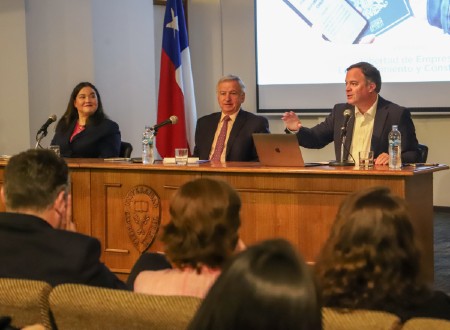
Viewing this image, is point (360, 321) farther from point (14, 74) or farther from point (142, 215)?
point (14, 74)

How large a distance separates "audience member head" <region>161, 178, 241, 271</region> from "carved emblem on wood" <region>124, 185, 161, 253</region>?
2.68 m

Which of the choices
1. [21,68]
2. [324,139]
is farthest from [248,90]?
[324,139]

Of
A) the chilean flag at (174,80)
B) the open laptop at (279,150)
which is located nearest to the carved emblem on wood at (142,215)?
the open laptop at (279,150)

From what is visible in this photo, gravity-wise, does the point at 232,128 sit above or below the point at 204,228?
above

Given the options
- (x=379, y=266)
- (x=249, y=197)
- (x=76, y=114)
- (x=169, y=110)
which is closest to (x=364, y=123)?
(x=249, y=197)

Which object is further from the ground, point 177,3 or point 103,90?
point 177,3

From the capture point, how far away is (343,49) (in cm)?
812

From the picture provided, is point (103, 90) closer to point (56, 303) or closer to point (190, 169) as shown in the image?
point (190, 169)

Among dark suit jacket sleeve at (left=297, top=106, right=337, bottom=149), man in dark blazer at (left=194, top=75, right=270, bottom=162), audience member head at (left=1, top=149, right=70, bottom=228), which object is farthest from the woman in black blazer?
audience member head at (left=1, top=149, right=70, bottom=228)

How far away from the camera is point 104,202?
5023 millimetres

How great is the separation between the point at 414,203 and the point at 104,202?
195cm

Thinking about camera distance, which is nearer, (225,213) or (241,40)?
(225,213)

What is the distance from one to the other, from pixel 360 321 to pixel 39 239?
1.05m

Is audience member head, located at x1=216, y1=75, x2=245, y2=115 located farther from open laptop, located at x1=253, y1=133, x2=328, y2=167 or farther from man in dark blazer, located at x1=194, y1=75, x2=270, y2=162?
open laptop, located at x1=253, y1=133, x2=328, y2=167
